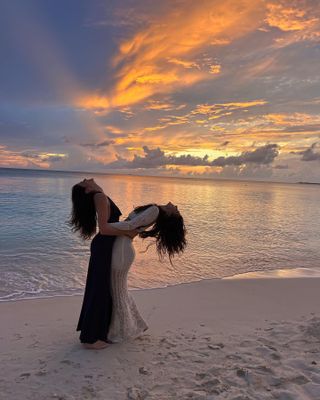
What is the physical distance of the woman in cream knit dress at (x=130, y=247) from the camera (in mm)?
4738

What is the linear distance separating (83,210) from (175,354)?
6.71 ft

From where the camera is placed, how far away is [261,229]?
19.6 meters

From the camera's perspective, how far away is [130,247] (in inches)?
190

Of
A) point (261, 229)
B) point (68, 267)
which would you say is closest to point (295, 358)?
point (68, 267)

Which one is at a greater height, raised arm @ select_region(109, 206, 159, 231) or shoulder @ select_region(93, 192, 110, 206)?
shoulder @ select_region(93, 192, 110, 206)

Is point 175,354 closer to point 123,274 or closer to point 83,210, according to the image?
point 123,274

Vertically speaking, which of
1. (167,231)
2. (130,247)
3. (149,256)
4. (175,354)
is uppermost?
(167,231)

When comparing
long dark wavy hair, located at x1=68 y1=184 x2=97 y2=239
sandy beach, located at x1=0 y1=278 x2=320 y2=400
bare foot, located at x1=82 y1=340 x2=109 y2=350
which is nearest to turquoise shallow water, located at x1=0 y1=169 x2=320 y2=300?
sandy beach, located at x1=0 y1=278 x2=320 y2=400

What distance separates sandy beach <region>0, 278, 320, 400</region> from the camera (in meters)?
3.73

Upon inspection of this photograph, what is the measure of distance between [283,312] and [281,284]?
7.55 feet

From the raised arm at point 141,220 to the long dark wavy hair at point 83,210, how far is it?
14.8 inches

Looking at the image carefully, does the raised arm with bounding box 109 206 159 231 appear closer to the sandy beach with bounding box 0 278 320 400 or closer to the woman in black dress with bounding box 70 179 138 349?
the woman in black dress with bounding box 70 179 138 349

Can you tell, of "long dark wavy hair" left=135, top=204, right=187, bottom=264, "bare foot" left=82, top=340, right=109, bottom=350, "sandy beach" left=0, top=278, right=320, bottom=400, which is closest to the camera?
"sandy beach" left=0, top=278, right=320, bottom=400

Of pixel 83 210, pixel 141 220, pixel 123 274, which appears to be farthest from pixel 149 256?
pixel 141 220
